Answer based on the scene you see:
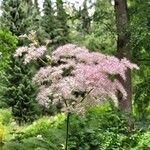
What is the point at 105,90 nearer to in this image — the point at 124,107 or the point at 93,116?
the point at 93,116

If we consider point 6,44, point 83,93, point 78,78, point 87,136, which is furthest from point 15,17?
point 78,78

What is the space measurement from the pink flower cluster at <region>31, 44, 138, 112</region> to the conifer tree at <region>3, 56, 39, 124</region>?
18611 mm

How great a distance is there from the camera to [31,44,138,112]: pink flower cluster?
761cm

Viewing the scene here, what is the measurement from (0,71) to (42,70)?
17680 mm

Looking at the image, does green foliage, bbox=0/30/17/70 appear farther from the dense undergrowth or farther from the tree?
the dense undergrowth

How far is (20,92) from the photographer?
1053 inches

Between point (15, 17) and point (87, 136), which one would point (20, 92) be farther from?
point (87, 136)

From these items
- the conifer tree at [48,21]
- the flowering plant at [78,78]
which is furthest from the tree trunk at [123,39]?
the conifer tree at [48,21]

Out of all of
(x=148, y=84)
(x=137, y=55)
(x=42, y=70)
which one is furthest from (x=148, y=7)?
(x=42, y=70)

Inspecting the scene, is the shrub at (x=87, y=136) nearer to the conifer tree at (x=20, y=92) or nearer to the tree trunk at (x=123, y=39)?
the tree trunk at (x=123, y=39)

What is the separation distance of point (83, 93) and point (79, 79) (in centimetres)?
68

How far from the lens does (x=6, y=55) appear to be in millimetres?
24516

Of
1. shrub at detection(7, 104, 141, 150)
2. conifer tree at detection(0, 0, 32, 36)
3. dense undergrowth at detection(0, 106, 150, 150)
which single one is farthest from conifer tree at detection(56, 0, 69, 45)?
shrub at detection(7, 104, 141, 150)

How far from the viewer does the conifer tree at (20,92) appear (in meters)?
26.7
